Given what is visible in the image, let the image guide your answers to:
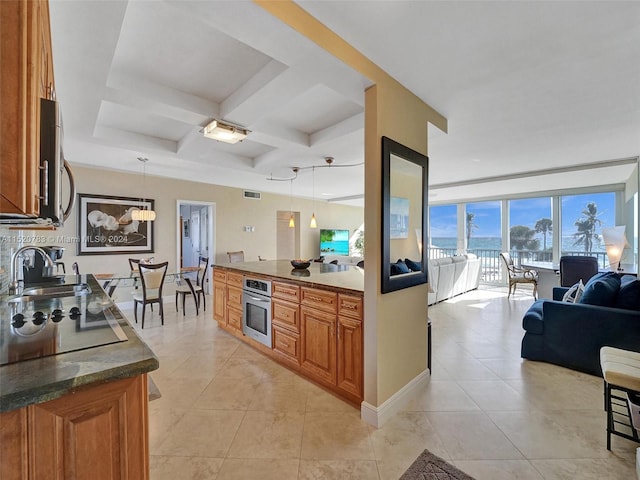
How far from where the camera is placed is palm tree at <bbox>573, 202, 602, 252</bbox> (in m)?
6.75

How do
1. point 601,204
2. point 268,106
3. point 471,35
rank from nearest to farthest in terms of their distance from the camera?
point 471,35
point 268,106
point 601,204

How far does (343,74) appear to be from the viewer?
1.84 metres

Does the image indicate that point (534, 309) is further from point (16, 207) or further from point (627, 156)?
point (16, 207)

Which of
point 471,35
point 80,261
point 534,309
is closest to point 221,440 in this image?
point 471,35

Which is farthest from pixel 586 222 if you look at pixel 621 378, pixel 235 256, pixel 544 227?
pixel 235 256

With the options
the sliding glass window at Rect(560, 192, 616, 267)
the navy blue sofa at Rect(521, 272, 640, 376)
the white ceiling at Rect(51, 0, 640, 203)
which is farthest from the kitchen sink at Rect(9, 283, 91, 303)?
the sliding glass window at Rect(560, 192, 616, 267)

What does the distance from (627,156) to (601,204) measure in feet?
10.4

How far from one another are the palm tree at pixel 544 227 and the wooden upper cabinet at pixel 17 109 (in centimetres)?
944

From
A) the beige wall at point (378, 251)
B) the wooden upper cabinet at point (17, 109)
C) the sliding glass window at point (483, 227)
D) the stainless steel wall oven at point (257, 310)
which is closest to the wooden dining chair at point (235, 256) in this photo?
the stainless steel wall oven at point (257, 310)

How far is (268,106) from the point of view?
8.25 feet

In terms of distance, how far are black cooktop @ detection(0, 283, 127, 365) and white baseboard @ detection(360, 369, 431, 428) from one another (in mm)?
1667

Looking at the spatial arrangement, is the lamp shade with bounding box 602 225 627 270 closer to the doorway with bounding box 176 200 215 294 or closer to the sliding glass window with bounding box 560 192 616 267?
the sliding glass window with bounding box 560 192 616 267

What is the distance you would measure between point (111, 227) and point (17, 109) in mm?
5277

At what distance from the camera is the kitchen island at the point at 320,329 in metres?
2.21
